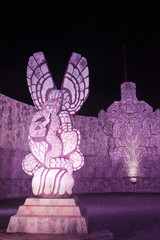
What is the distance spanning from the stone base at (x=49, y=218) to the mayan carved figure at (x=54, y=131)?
0.24 meters

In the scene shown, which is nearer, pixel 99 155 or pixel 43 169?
pixel 43 169

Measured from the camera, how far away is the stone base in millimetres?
3922

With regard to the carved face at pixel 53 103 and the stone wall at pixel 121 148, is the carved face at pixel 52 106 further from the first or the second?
the stone wall at pixel 121 148

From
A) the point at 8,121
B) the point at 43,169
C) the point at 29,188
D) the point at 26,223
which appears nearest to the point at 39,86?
the point at 43,169

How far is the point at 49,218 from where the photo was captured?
400 centimetres

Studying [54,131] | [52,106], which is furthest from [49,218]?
[52,106]

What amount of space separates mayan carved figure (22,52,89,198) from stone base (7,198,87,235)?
242mm

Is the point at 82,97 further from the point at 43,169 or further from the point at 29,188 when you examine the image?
the point at 29,188

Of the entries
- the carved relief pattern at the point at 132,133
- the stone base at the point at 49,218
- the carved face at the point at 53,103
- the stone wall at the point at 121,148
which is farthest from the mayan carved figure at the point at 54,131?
the carved relief pattern at the point at 132,133

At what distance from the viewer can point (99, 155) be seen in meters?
15.6

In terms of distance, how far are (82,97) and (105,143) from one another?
1075cm

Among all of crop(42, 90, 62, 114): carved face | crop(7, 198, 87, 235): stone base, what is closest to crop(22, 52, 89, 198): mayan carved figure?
Answer: crop(42, 90, 62, 114): carved face

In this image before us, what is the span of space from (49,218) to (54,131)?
5.68 ft

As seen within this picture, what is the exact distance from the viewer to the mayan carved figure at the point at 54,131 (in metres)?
4.43
